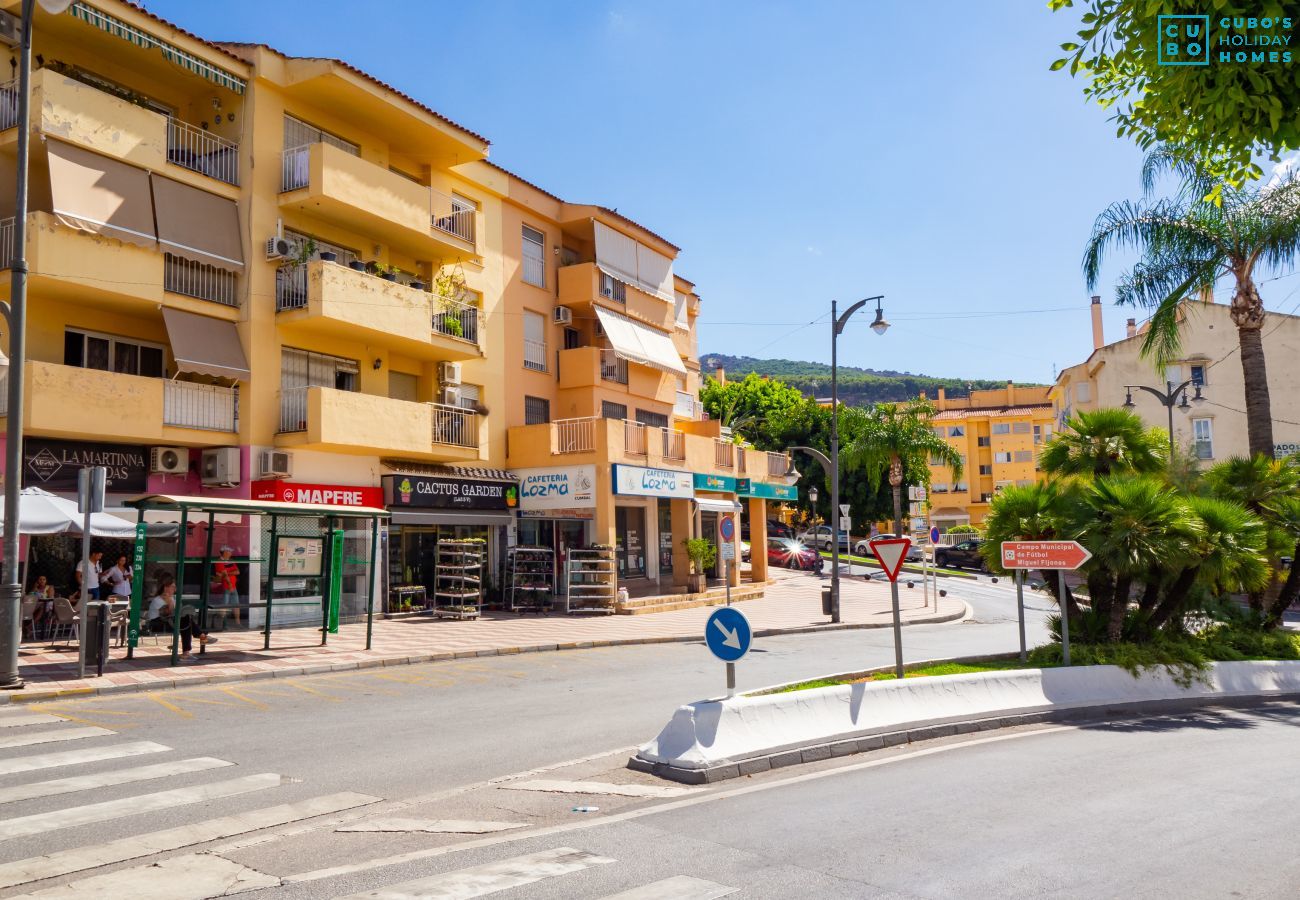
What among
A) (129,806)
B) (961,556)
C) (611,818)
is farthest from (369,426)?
(961,556)

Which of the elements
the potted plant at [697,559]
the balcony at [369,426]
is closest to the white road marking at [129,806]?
the balcony at [369,426]

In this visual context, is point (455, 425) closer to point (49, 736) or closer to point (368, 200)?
point (368, 200)

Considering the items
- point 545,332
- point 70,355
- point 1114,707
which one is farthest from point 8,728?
point 545,332

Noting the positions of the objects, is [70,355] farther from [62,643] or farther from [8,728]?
[8,728]

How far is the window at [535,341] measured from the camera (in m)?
30.0

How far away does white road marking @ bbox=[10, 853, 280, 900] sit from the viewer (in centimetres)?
523

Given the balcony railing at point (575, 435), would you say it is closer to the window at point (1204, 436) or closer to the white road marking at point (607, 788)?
the white road marking at point (607, 788)

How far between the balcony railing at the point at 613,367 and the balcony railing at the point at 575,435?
4.18 meters

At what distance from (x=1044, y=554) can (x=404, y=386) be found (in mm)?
18144

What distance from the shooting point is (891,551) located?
1081cm

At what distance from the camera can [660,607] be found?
2716cm

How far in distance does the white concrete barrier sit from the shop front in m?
16.0

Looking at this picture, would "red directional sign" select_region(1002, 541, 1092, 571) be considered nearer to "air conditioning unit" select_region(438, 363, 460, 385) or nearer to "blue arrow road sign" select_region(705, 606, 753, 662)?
"blue arrow road sign" select_region(705, 606, 753, 662)

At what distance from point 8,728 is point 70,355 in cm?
1138
